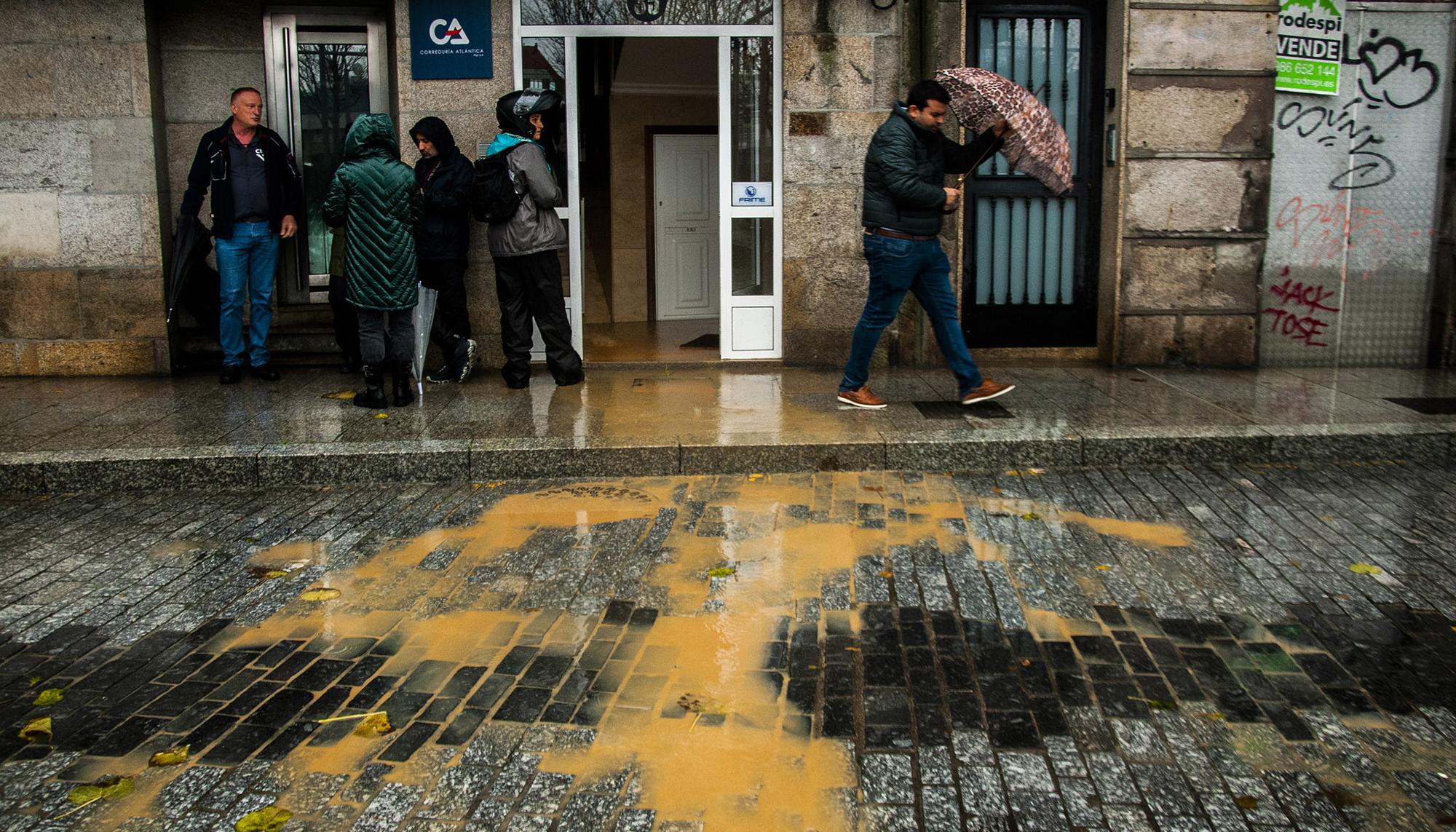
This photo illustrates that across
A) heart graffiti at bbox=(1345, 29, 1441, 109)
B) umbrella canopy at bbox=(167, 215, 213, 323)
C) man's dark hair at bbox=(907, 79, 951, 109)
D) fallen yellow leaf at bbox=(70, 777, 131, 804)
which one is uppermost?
heart graffiti at bbox=(1345, 29, 1441, 109)

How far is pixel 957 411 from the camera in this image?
26.8ft

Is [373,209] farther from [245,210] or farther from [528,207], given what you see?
[245,210]

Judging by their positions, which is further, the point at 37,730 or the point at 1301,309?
the point at 1301,309

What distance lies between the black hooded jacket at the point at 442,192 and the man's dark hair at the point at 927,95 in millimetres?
3200

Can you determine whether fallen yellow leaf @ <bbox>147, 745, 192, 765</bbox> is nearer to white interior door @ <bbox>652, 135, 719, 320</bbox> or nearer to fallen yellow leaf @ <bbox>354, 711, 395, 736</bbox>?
fallen yellow leaf @ <bbox>354, 711, 395, 736</bbox>

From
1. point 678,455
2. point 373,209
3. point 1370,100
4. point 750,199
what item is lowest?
point 678,455

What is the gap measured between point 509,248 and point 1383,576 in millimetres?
5975

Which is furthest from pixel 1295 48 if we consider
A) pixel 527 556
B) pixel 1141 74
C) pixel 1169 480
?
pixel 527 556

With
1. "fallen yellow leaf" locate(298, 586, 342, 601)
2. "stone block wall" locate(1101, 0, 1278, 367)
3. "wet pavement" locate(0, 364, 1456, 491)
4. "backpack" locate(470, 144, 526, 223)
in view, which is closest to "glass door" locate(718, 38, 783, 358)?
"wet pavement" locate(0, 364, 1456, 491)

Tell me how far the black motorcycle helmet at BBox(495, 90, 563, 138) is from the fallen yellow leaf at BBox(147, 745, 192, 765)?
Result: 19.7 ft

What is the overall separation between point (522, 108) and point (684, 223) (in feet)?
17.8

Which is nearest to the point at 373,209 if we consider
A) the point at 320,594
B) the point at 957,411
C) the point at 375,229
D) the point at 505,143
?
the point at 375,229

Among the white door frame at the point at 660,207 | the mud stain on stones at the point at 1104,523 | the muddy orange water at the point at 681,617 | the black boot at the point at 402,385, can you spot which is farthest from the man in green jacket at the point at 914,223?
the white door frame at the point at 660,207

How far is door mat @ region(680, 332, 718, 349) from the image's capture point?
38.1ft
